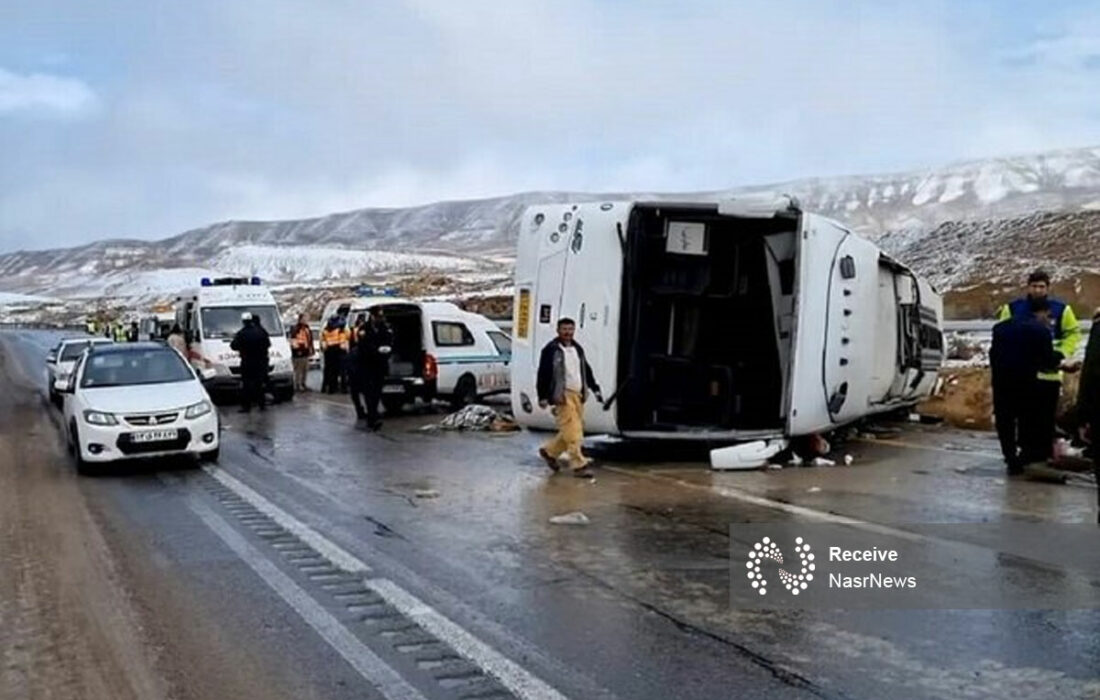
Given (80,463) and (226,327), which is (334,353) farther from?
(80,463)

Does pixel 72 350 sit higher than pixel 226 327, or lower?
lower

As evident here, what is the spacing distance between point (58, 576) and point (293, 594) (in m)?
1.79

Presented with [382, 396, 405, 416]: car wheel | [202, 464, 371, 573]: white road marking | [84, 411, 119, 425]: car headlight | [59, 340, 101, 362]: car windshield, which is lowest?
[202, 464, 371, 573]: white road marking

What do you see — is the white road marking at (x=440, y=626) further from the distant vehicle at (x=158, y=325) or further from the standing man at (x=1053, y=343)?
the distant vehicle at (x=158, y=325)

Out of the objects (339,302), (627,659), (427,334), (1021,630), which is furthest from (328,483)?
(339,302)

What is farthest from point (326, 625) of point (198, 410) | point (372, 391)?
point (372, 391)

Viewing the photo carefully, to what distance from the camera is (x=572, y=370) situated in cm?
1194

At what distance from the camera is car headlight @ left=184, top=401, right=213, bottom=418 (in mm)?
12820

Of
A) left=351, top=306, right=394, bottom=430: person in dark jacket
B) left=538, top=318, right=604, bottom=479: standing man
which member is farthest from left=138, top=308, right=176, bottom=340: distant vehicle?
left=538, top=318, right=604, bottom=479: standing man

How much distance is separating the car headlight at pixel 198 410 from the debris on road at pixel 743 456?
551cm

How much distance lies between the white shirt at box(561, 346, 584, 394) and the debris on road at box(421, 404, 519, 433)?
15.3ft

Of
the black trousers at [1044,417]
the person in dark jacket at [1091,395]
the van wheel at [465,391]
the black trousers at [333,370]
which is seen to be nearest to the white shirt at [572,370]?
the black trousers at [1044,417]

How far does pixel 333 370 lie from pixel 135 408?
42.5 feet

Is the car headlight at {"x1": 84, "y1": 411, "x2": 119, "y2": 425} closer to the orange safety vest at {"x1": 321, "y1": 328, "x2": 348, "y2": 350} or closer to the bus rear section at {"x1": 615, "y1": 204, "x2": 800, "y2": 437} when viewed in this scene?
the bus rear section at {"x1": 615, "y1": 204, "x2": 800, "y2": 437}
